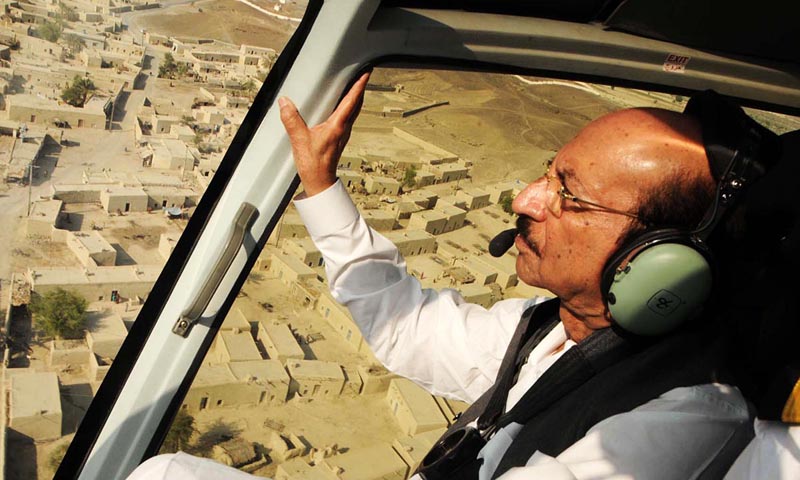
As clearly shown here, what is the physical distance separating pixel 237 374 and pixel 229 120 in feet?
18.4

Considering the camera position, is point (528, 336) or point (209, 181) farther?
point (528, 336)

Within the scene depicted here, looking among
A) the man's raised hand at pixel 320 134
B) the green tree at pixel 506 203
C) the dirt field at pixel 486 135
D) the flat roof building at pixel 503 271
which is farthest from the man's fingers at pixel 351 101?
the dirt field at pixel 486 135

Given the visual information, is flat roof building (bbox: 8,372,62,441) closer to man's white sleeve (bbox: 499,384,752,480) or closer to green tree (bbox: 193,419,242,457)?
man's white sleeve (bbox: 499,384,752,480)

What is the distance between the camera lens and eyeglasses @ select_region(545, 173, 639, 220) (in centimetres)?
95

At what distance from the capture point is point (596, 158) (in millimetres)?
954

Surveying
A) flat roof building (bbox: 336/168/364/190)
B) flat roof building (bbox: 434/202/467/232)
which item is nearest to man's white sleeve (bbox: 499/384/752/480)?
flat roof building (bbox: 434/202/467/232)

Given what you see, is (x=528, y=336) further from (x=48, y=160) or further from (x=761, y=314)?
(x=48, y=160)

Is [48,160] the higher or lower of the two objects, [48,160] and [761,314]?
the lower

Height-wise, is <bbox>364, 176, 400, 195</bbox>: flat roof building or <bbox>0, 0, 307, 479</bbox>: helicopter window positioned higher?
<bbox>0, 0, 307, 479</bbox>: helicopter window

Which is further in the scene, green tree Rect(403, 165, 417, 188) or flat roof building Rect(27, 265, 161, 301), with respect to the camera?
green tree Rect(403, 165, 417, 188)

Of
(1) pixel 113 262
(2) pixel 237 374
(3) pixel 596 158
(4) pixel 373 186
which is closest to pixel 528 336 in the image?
(3) pixel 596 158

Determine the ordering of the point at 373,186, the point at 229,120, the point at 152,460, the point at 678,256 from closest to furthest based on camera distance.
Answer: the point at 152,460 < the point at 678,256 < the point at 229,120 < the point at 373,186

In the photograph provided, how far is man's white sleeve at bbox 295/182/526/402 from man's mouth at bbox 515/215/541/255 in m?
0.20

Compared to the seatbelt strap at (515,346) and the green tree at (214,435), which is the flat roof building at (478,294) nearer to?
the green tree at (214,435)
